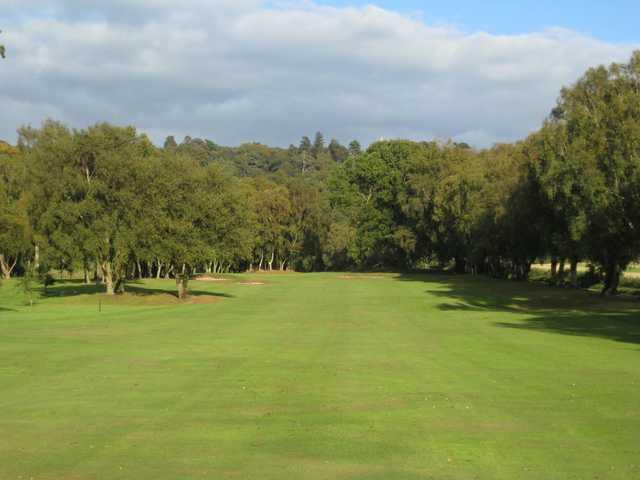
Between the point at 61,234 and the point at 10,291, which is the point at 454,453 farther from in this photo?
the point at 10,291

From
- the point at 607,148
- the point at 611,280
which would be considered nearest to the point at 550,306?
the point at 611,280

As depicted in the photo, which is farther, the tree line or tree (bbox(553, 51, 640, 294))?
the tree line

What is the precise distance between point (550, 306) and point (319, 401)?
38.2 meters

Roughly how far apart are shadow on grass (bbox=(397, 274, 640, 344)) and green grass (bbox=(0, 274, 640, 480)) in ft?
1.88

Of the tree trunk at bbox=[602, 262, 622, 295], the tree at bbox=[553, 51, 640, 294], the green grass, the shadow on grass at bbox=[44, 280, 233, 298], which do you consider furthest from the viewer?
the shadow on grass at bbox=[44, 280, 233, 298]

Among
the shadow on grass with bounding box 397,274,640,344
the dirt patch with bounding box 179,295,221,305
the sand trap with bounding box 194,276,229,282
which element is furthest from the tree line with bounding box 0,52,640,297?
the sand trap with bounding box 194,276,229,282

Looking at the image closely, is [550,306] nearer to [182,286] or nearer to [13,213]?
[182,286]

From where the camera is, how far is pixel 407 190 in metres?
104

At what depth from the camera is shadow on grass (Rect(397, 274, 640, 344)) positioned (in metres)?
33.1

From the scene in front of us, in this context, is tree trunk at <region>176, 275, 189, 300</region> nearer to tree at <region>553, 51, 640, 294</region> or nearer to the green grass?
the green grass

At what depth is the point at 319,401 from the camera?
14773 millimetres

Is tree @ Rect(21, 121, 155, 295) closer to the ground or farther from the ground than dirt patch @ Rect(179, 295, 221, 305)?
farther from the ground

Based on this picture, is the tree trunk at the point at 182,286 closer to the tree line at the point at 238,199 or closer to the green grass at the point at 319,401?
the tree line at the point at 238,199

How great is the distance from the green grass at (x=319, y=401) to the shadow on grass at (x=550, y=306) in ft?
1.88
